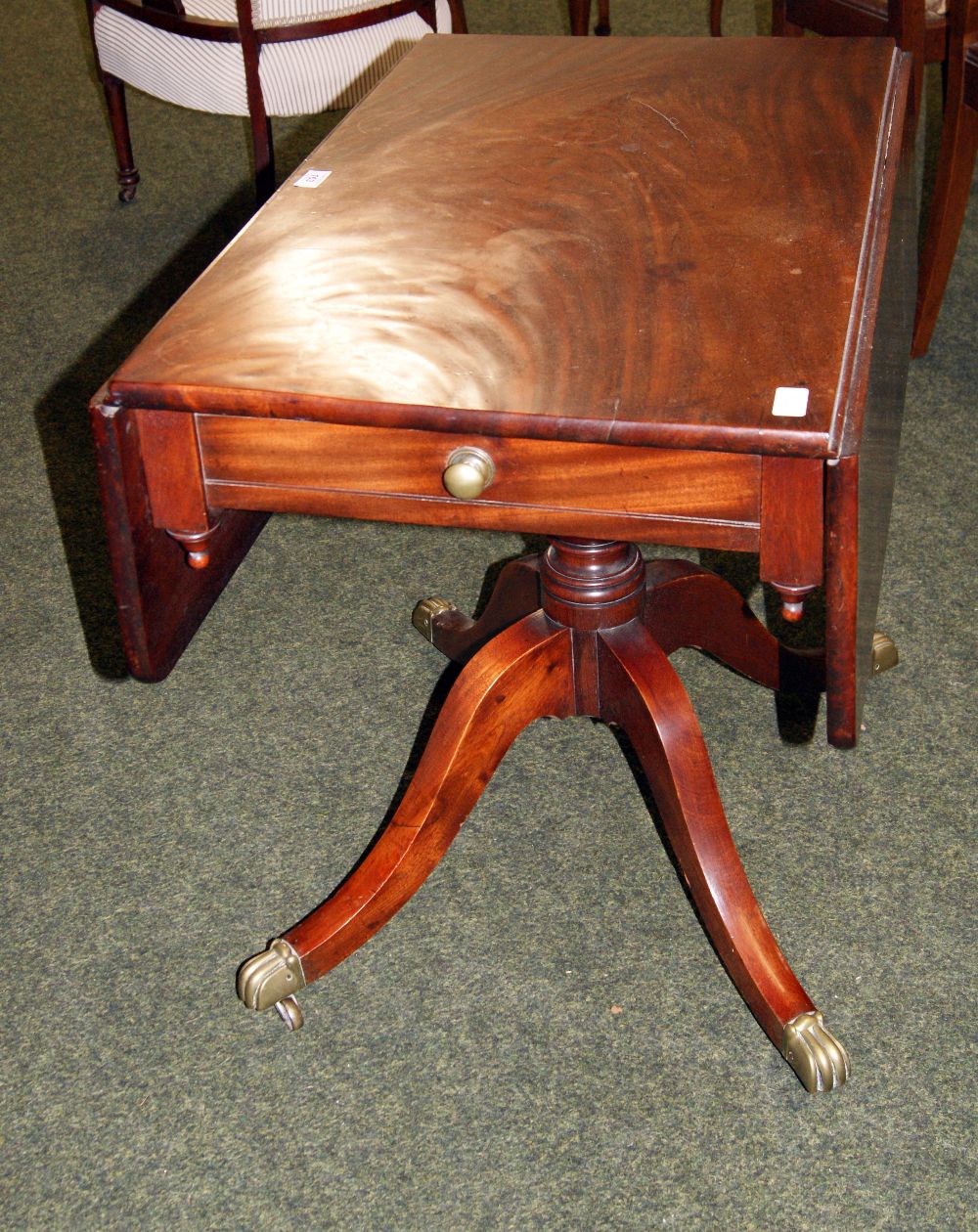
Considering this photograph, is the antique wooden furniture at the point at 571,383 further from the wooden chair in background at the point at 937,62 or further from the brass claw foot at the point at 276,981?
the wooden chair in background at the point at 937,62

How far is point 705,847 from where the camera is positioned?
4.42 feet

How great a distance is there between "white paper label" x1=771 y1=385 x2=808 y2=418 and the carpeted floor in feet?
2.20

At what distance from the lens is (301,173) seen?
1.31 m

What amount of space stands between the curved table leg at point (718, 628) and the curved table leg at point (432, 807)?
0.50 ft

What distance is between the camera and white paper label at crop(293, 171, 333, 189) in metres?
1.28

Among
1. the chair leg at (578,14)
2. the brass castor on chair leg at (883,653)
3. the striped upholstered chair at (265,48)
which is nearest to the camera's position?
the brass castor on chair leg at (883,653)

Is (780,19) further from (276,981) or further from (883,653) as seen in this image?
(276,981)

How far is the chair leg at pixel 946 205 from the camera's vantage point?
207 cm

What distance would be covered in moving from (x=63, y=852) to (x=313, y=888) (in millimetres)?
285

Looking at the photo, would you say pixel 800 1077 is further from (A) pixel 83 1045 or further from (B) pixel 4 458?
(B) pixel 4 458

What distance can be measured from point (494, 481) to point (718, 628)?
0.63 meters

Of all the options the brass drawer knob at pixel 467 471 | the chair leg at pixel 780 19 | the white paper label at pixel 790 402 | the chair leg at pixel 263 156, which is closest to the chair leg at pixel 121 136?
the chair leg at pixel 263 156


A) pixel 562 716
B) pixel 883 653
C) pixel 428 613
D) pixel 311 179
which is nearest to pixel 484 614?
pixel 428 613

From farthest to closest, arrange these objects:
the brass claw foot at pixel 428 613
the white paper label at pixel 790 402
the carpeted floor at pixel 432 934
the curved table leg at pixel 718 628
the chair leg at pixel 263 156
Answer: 1. the chair leg at pixel 263 156
2. the brass claw foot at pixel 428 613
3. the curved table leg at pixel 718 628
4. the carpeted floor at pixel 432 934
5. the white paper label at pixel 790 402
